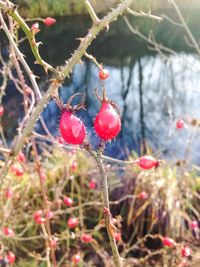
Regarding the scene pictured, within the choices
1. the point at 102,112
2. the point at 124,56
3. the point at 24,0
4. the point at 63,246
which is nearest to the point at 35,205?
the point at 63,246

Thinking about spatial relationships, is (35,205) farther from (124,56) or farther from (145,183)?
(124,56)

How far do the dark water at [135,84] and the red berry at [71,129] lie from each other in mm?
3313

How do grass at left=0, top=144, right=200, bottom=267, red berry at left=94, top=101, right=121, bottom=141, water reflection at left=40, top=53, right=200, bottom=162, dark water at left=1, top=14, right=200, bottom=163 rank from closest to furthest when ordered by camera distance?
red berry at left=94, top=101, right=121, bottom=141 → grass at left=0, top=144, right=200, bottom=267 → water reflection at left=40, top=53, right=200, bottom=162 → dark water at left=1, top=14, right=200, bottom=163

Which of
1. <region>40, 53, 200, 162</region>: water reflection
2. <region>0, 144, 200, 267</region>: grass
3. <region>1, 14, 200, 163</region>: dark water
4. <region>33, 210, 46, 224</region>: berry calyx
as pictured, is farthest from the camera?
<region>1, 14, 200, 163</region>: dark water

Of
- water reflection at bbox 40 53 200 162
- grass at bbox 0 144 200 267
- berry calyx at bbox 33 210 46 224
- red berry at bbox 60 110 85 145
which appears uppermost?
red berry at bbox 60 110 85 145

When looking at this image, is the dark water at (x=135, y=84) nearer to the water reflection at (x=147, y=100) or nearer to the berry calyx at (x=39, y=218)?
the water reflection at (x=147, y=100)

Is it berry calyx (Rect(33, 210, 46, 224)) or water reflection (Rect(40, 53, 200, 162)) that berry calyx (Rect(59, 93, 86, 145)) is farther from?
water reflection (Rect(40, 53, 200, 162))

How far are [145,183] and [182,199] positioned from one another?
246 millimetres

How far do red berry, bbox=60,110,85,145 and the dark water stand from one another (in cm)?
331

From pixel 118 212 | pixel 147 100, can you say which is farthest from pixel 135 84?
pixel 118 212

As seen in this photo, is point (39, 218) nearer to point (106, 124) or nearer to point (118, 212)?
point (118, 212)

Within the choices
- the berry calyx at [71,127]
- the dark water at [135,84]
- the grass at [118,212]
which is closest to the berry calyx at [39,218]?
the grass at [118,212]

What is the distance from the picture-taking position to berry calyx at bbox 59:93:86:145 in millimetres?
646

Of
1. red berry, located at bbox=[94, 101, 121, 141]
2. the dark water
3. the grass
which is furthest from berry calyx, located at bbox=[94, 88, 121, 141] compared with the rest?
the dark water
